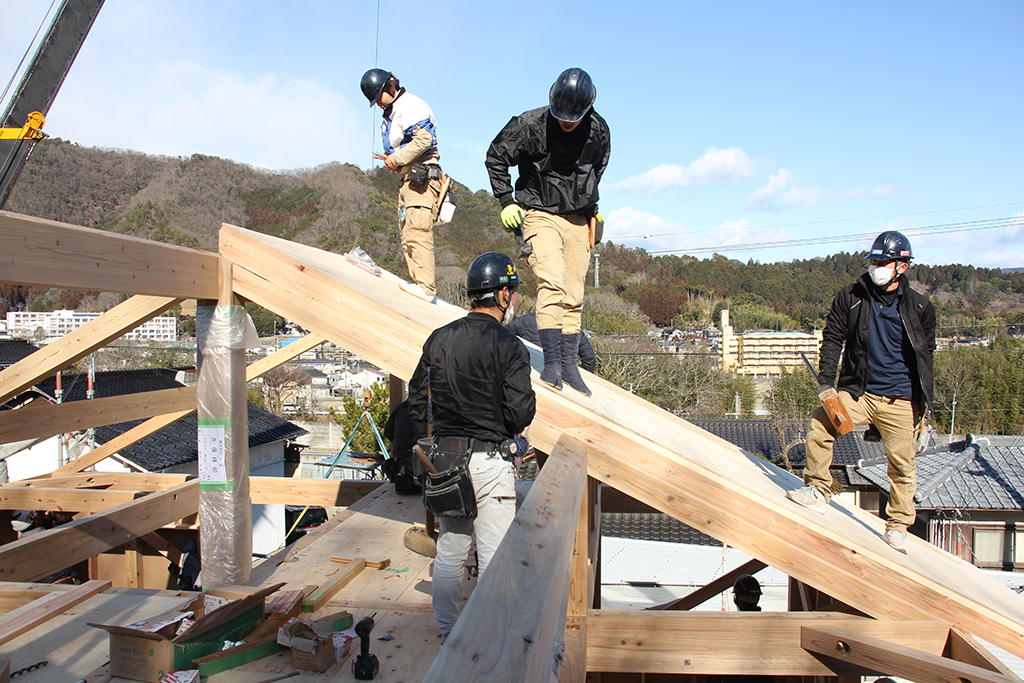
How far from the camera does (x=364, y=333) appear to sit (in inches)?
137

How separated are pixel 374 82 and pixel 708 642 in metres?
4.58

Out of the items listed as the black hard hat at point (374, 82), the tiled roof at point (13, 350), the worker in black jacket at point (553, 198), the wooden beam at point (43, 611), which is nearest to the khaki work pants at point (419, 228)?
the black hard hat at point (374, 82)

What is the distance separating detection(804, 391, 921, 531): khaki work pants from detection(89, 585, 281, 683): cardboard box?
337 cm

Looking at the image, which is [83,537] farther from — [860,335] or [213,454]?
[860,335]

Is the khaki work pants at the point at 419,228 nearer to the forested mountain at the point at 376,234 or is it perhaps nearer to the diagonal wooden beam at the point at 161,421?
the diagonal wooden beam at the point at 161,421

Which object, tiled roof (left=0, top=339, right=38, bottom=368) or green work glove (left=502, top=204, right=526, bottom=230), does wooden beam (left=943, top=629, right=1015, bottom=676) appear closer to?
green work glove (left=502, top=204, right=526, bottom=230)

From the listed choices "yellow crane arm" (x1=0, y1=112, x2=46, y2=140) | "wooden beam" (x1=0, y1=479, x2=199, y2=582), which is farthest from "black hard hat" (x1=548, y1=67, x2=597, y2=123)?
"yellow crane arm" (x1=0, y1=112, x2=46, y2=140)

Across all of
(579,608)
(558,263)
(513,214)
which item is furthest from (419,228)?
(579,608)

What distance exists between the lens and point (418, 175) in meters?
5.30

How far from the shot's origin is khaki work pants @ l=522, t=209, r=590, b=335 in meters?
3.92

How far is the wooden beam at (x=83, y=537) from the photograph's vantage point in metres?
4.12

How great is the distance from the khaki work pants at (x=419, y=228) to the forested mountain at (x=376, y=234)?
4221cm

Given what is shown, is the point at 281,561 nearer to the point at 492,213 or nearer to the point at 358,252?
the point at 358,252

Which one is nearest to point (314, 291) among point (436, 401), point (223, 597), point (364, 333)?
point (364, 333)
